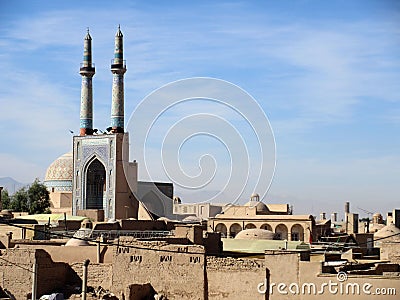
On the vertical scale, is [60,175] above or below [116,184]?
above

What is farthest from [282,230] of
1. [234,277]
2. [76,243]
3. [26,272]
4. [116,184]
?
[234,277]

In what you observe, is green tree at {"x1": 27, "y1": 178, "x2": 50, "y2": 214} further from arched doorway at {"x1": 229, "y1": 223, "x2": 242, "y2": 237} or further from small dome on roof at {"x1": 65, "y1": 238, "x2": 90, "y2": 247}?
small dome on roof at {"x1": 65, "y1": 238, "x2": 90, "y2": 247}

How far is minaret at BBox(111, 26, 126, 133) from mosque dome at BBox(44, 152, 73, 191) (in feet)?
28.4

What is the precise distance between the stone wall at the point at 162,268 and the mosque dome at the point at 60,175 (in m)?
26.5

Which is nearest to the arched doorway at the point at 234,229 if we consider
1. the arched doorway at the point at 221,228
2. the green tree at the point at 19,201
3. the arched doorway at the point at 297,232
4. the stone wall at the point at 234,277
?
the arched doorway at the point at 221,228

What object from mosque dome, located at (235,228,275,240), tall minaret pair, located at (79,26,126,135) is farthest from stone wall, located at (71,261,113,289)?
tall minaret pair, located at (79,26,126,135)

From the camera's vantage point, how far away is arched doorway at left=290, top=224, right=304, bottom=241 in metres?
32.5

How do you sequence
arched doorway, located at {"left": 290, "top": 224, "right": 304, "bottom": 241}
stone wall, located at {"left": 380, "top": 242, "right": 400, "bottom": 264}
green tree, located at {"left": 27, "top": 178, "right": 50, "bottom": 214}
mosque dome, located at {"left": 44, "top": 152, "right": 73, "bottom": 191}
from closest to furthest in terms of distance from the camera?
stone wall, located at {"left": 380, "top": 242, "right": 400, "bottom": 264} → arched doorway, located at {"left": 290, "top": 224, "right": 304, "bottom": 241} → green tree, located at {"left": 27, "top": 178, "right": 50, "bottom": 214} → mosque dome, located at {"left": 44, "top": 152, "right": 73, "bottom": 191}

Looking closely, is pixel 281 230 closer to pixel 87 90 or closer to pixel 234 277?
pixel 87 90

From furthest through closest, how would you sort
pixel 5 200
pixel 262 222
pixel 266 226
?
pixel 5 200, pixel 262 222, pixel 266 226

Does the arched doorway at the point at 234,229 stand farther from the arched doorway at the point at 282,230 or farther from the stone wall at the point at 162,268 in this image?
the stone wall at the point at 162,268

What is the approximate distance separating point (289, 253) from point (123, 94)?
22.3m

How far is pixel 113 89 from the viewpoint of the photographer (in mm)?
37000

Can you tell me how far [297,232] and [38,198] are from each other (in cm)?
1655
